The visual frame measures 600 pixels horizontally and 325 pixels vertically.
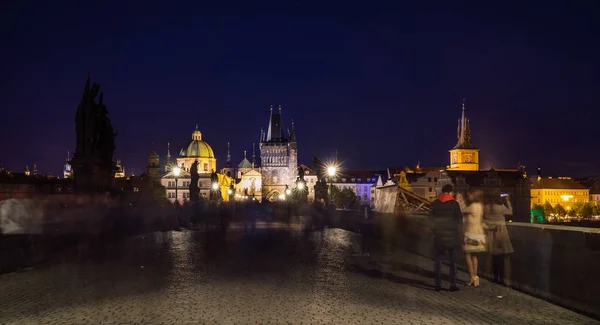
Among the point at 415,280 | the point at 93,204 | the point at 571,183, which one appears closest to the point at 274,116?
the point at 571,183

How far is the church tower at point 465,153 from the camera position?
7136 inches

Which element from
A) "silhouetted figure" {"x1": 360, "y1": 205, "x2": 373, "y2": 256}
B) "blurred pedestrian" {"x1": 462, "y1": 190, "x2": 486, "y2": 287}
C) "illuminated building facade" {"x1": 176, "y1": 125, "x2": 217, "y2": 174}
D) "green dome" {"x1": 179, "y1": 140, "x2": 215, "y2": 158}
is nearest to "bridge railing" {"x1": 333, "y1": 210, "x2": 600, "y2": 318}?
"blurred pedestrian" {"x1": 462, "y1": 190, "x2": 486, "y2": 287}

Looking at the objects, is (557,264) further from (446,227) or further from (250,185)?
(250,185)

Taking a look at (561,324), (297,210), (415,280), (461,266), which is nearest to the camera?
(561,324)

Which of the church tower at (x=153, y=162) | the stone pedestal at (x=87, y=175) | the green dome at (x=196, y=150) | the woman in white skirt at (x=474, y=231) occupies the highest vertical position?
the green dome at (x=196, y=150)

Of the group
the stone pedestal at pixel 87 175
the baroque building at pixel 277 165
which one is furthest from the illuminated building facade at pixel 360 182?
the stone pedestal at pixel 87 175

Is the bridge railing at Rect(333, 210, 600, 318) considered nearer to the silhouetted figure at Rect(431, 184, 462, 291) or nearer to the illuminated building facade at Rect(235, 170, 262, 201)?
the silhouetted figure at Rect(431, 184, 462, 291)

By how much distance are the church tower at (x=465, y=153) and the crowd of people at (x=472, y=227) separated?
174 meters

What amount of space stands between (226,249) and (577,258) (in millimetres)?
12378

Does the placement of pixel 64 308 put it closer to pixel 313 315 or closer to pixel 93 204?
pixel 313 315

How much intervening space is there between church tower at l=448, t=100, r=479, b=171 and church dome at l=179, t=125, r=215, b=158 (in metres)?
75.3

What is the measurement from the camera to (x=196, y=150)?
185750 mm

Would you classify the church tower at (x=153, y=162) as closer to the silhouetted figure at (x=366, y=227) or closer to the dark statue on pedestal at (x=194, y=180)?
the dark statue on pedestal at (x=194, y=180)

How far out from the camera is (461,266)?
1483 centimetres
